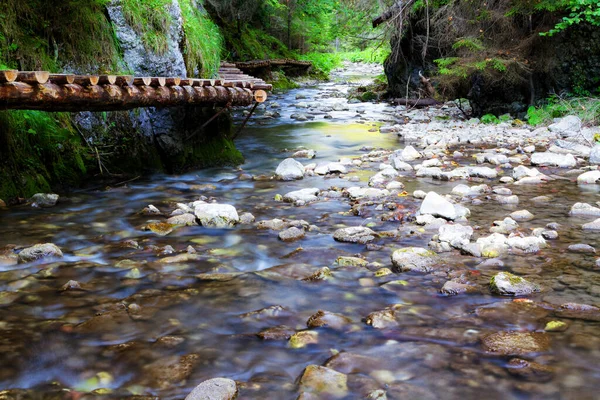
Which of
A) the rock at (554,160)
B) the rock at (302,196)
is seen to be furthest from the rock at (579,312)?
the rock at (554,160)

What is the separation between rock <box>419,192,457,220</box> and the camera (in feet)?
14.8

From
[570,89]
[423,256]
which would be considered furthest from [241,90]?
[570,89]

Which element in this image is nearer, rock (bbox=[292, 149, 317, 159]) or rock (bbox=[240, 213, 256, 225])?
rock (bbox=[240, 213, 256, 225])

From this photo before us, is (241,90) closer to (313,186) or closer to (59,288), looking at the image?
(313,186)

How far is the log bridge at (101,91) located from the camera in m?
4.11

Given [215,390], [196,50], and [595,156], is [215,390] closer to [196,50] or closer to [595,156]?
[595,156]

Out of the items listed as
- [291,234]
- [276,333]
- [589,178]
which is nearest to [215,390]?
[276,333]

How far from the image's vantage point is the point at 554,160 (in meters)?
6.76

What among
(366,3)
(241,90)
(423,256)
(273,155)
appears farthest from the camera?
(366,3)

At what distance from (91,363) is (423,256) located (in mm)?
2277

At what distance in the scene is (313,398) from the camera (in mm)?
2145

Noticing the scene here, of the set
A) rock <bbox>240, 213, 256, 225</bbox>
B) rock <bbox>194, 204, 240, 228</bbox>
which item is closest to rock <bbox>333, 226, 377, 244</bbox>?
rock <bbox>240, 213, 256, 225</bbox>

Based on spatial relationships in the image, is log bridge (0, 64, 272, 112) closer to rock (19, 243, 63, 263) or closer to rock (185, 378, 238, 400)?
rock (19, 243, 63, 263)

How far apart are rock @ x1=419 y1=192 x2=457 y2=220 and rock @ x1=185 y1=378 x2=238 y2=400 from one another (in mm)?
2895
